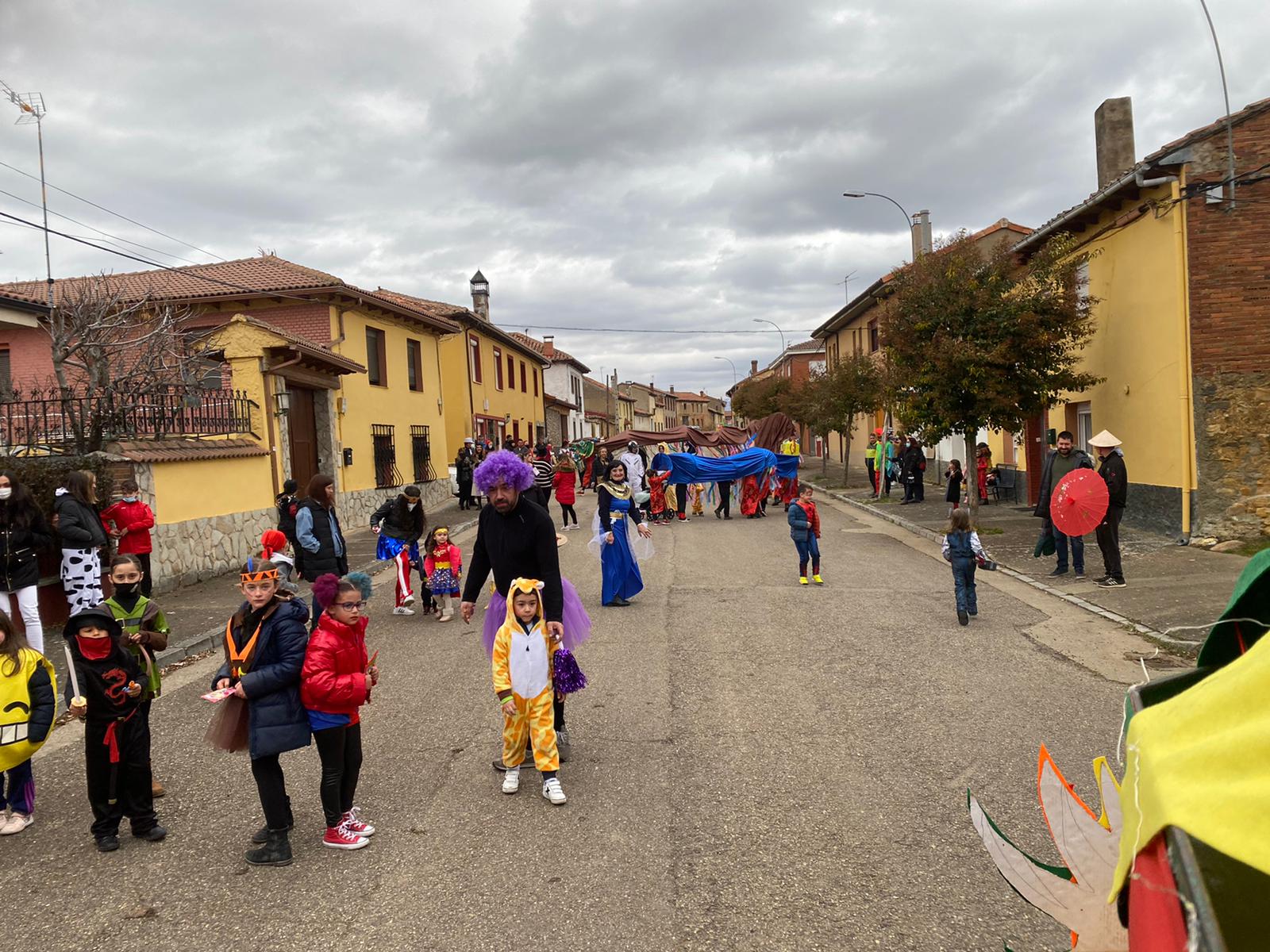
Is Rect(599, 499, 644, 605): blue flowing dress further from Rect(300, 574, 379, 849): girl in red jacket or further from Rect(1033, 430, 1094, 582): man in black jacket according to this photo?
Rect(300, 574, 379, 849): girl in red jacket

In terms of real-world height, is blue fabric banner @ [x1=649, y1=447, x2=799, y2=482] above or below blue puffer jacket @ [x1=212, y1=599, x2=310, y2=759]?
above

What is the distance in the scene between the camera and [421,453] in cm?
2542

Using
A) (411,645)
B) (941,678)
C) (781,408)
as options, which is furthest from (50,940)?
(781,408)

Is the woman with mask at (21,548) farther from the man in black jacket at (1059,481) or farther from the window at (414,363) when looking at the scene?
the window at (414,363)

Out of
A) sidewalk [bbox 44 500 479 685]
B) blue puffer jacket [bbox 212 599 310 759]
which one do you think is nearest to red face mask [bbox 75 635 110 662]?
blue puffer jacket [bbox 212 599 310 759]

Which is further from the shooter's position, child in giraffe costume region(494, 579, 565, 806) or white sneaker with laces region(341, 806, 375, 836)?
child in giraffe costume region(494, 579, 565, 806)

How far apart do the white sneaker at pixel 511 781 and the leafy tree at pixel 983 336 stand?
1160cm

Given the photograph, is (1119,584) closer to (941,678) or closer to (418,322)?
(941,678)

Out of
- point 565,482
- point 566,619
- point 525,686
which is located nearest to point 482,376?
point 565,482

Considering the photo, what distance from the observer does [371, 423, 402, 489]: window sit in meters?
21.8

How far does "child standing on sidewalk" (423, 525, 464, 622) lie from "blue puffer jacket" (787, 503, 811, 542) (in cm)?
408

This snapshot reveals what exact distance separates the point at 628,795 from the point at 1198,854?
142 inches

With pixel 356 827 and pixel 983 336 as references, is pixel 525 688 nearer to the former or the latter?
pixel 356 827

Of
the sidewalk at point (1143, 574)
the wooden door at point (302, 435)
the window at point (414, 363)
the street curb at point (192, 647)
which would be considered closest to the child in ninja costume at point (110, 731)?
the street curb at point (192, 647)
